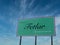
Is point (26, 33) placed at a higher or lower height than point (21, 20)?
lower

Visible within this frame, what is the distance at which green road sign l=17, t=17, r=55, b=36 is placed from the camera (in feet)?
74.8

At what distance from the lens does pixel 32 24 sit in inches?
947

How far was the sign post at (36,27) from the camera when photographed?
74.7 ft

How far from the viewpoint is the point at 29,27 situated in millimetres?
24141

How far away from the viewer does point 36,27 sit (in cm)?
2381

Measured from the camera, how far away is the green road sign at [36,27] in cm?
2280

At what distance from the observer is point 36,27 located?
23.8 meters

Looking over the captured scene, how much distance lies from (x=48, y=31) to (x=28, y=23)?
116 inches

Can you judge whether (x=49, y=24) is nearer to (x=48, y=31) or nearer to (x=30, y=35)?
(x=48, y=31)

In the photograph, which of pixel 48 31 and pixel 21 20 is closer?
pixel 48 31

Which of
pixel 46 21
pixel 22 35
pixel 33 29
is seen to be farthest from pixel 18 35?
pixel 46 21

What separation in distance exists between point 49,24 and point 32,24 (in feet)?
7.42

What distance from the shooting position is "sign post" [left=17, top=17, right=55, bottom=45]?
74.7 feet

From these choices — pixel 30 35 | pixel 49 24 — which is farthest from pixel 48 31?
pixel 30 35
